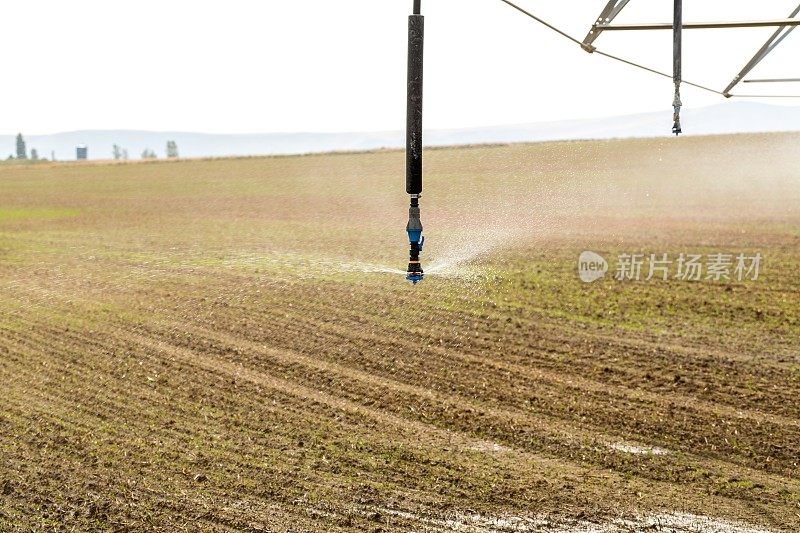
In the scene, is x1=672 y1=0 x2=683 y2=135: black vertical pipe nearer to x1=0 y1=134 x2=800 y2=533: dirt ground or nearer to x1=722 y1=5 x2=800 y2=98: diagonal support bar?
x1=722 y1=5 x2=800 y2=98: diagonal support bar

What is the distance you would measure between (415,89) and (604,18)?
5.48ft

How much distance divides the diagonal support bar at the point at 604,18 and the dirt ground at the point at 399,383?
13.5ft

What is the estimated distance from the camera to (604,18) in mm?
5871

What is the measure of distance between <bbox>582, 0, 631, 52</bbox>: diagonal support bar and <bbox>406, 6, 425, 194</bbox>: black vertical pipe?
146cm

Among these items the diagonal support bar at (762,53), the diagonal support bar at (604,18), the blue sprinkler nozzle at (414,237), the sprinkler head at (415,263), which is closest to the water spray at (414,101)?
the blue sprinkler nozzle at (414,237)

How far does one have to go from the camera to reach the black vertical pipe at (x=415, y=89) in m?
5.20

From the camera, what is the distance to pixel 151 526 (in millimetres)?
7406

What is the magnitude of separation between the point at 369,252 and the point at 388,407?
411 inches

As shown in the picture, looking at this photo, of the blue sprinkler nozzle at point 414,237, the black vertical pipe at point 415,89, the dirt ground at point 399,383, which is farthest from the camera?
the dirt ground at point 399,383

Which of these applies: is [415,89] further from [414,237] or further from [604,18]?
[604,18]

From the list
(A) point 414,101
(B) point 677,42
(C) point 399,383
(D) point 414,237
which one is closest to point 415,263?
(D) point 414,237

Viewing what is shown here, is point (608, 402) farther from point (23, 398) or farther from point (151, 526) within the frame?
point (23, 398)

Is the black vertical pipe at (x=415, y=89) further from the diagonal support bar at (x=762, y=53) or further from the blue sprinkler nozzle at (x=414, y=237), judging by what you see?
the diagonal support bar at (x=762, y=53)

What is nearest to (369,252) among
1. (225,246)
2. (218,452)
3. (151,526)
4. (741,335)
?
(225,246)
